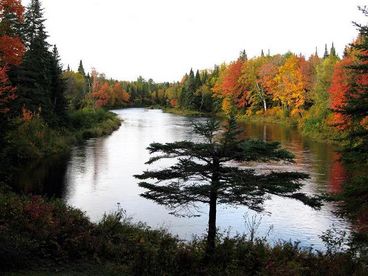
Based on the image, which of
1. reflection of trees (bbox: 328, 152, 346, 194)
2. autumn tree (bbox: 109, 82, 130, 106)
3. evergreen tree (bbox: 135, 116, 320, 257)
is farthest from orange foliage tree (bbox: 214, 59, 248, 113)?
evergreen tree (bbox: 135, 116, 320, 257)

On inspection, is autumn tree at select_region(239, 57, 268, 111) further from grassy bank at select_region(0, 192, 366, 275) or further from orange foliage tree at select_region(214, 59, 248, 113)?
grassy bank at select_region(0, 192, 366, 275)

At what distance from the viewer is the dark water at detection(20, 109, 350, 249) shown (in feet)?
60.7

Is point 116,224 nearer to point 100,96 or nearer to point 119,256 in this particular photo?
point 119,256

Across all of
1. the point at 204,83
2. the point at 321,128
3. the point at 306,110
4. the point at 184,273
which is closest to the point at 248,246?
the point at 184,273

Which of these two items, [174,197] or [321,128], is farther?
[321,128]

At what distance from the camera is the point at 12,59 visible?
2297 cm

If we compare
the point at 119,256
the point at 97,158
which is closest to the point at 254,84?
the point at 97,158

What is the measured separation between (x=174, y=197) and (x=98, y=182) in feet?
56.3

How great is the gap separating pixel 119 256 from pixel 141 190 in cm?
1357

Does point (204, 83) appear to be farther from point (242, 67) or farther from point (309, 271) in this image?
point (309, 271)

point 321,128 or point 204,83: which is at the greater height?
point 204,83

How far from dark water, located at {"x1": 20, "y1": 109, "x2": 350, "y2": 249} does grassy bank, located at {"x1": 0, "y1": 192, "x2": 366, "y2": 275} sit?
5.22ft

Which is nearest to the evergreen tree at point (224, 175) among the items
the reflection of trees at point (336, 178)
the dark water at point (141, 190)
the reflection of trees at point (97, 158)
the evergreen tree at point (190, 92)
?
the dark water at point (141, 190)

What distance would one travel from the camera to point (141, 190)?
2481 centimetres
